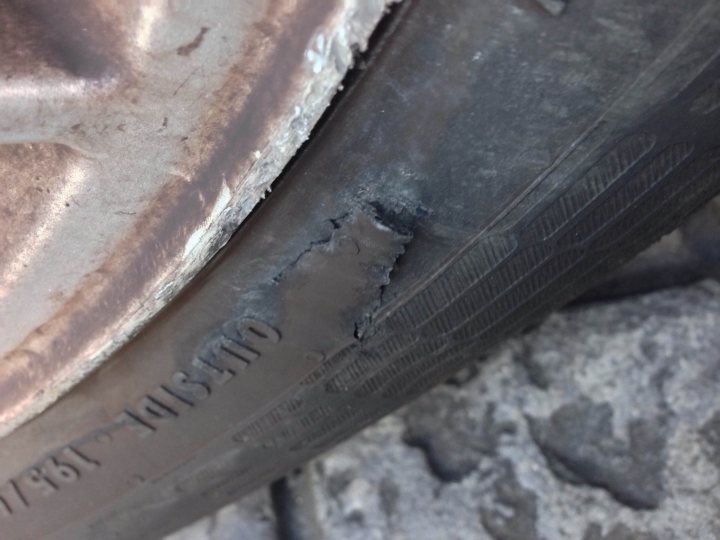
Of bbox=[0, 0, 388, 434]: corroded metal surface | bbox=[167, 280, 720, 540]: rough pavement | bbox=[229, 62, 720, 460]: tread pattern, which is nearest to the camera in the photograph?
bbox=[0, 0, 388, 434]: corroded metal surface

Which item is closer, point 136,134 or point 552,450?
point 136,134

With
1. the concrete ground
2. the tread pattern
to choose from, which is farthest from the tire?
the concrete ground

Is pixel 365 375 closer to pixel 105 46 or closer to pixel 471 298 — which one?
pixel 471 298

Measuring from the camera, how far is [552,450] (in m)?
0.95

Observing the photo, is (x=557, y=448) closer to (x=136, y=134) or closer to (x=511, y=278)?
(x=511, y=278)

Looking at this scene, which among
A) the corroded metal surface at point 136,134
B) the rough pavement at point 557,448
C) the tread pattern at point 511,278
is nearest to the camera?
the corroded metal surface at point 136,134

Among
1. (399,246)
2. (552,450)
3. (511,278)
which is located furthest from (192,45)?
(552,450)

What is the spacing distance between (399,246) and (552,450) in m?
Result: 0.47

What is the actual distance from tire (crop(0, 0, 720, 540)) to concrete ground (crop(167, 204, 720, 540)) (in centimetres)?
15

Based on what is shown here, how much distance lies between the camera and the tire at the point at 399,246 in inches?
19.5

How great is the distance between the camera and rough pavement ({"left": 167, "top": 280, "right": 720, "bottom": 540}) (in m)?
0.91

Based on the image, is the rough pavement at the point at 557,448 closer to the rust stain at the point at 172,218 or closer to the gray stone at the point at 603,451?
the gray stone at the point at 603,451

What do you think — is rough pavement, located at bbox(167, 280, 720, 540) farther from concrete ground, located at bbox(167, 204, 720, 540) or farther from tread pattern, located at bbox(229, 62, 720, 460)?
tread pattern, located at bbox(229, 62, 720, 460)

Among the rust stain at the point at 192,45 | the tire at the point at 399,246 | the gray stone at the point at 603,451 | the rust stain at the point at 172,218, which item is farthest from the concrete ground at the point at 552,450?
the rust stain at the point at 192,45
